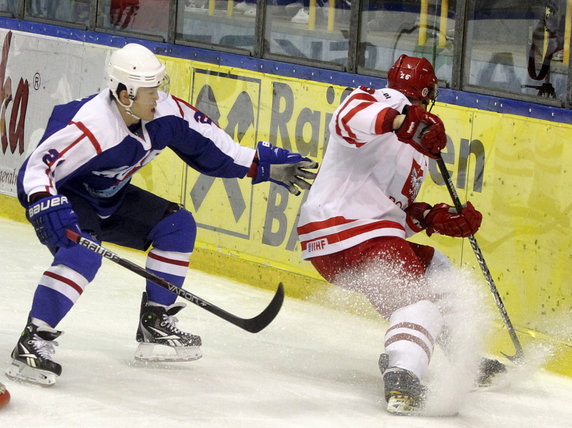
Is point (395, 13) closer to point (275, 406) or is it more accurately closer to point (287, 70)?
point (287, 70)

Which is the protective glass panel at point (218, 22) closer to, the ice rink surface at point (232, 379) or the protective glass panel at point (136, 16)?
the protective glass panel at point (136, 16)

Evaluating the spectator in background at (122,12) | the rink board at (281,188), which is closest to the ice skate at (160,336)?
the rink board at (281,188)

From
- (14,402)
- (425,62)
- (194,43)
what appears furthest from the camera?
(194,43)

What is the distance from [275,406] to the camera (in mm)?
4434

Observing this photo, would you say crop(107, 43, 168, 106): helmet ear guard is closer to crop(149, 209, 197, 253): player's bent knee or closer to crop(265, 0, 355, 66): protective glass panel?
crop(149, 209, 197, 253): player's bent knee

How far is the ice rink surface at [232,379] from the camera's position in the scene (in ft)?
14.0

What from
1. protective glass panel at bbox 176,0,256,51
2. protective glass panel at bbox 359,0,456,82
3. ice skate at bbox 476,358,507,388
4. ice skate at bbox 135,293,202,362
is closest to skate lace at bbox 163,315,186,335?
ice skate at bbox 135,293,202,362

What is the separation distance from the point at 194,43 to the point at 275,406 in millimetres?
2775

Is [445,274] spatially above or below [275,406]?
above

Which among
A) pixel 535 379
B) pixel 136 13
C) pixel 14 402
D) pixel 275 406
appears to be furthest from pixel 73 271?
pixel 136 13

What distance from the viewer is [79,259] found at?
4484 millimetres

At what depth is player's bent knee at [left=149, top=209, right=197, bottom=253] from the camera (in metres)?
4.82

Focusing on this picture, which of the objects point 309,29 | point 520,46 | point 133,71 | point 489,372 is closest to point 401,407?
point 489,372

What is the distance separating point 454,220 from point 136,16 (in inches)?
119
